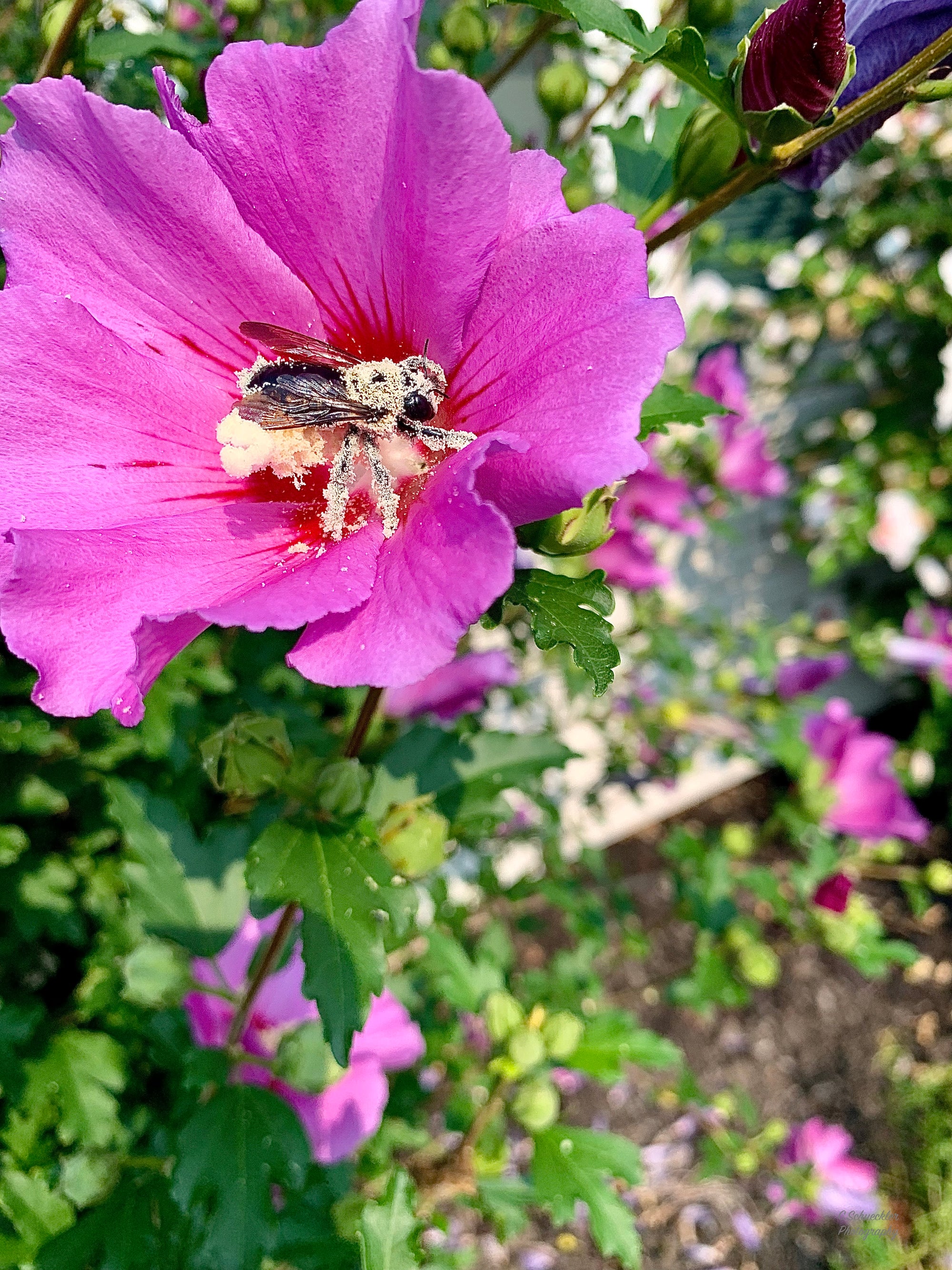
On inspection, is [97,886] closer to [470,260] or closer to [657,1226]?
[470,260]

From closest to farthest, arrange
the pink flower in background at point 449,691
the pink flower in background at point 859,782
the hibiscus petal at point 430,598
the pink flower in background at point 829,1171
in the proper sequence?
the hibiscus petal at point 430,598 < the pink flower in background at point 449,691 < the pink flower in background at point 859,782 < the pink flower in background at point 829,1171

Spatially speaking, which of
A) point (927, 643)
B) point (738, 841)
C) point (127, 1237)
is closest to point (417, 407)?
point (127, 1237)

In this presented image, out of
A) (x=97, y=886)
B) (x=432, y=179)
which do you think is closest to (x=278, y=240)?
(x=432, y=179)

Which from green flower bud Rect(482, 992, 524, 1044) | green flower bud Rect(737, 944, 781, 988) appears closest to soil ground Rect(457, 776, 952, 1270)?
green flower bud Rect(737, 944, 781, 988)

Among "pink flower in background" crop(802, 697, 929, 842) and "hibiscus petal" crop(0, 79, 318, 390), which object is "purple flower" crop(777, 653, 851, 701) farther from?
"hibiscus petal" crop(0, 79, 318, 390)

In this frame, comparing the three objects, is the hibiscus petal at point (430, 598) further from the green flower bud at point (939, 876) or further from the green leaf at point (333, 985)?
the green flower bud at point (939, 876)

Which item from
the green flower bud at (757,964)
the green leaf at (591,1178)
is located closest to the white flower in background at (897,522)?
the green flower bud at (757,964)
